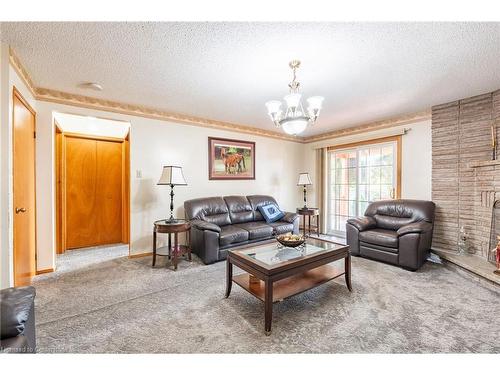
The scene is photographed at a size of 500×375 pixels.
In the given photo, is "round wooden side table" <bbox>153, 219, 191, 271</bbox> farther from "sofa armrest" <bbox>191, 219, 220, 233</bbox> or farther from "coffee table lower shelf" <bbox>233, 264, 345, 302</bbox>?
"coffee table lower shelf" <bbox>233, 264, 345, 302</bbox>

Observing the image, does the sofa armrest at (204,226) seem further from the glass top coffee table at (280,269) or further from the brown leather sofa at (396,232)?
the brown leather sofa at (396,232)

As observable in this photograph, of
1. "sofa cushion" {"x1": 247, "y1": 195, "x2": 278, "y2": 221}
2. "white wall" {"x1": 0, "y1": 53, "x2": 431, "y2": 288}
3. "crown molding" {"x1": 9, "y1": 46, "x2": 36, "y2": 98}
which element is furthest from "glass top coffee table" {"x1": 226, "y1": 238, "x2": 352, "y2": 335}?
"crown molding" {"x1": 9, "y1": 46, "x2": 36, "y2": 98}

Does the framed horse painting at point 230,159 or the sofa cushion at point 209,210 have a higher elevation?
the framed horse painting at point 230,159

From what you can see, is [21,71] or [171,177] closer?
[21,71]

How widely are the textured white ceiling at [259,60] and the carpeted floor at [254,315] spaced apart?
2337 millimetres

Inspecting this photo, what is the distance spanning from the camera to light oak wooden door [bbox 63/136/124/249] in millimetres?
4191

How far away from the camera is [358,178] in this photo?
4902 millimetres

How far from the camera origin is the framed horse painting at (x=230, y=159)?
4465 millimetres

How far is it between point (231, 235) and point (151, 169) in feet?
5.69

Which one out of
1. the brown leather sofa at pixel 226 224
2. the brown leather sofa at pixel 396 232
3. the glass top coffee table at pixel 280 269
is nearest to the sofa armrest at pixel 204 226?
the brown leather sofa at pixel 226 224

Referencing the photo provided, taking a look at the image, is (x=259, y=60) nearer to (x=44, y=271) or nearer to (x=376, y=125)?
(x=376, y=125)

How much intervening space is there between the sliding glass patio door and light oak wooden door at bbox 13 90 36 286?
5.24 m

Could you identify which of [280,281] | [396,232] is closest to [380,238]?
[396,232]

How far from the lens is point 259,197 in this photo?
4734 millimetres
